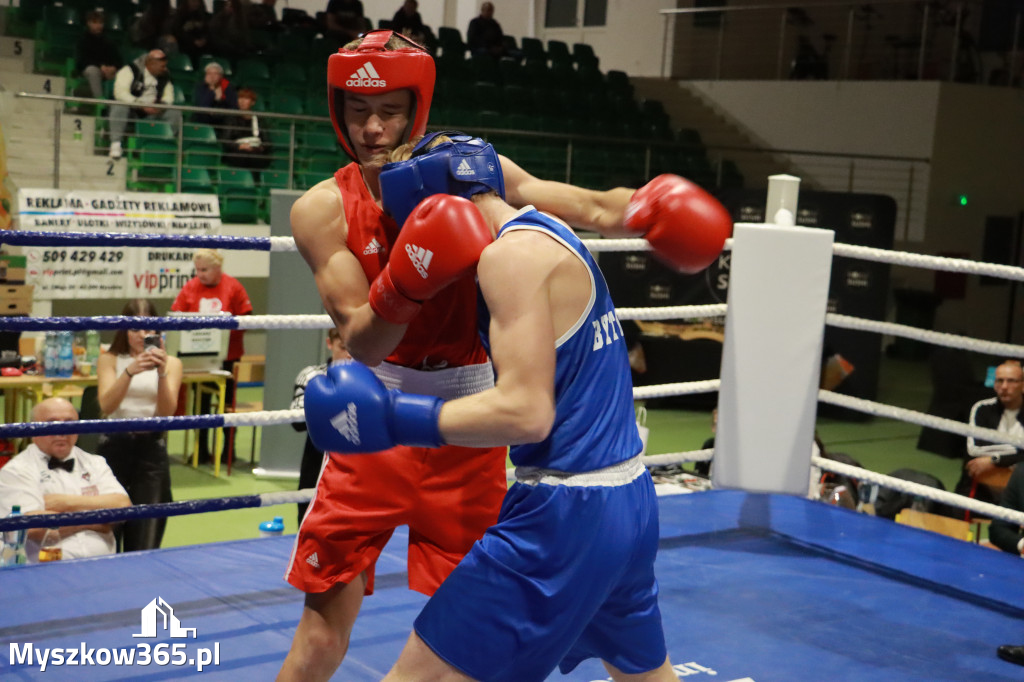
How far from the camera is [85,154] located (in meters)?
8.26

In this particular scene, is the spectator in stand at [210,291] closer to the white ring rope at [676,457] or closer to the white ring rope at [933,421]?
the white ring rope at [676,457]

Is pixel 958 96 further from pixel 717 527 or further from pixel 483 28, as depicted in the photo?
pixel 717 527

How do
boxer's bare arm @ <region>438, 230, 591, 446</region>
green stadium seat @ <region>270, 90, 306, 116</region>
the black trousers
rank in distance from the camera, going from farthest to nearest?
green stadium seat @ <region>270, 90, 306, 116</region>
the black trousers
boxer's bare arm @ <region>438, 230, 591, 446</region>

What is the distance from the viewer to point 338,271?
192 centimetres

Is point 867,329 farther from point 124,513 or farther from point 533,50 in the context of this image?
point 533,50

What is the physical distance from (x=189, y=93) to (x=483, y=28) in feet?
12.1

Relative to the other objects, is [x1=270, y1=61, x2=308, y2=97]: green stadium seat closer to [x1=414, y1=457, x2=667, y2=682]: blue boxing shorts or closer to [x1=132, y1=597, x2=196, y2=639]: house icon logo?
[x1=132, y1=597, x2=196, y2=639]: house icon logo

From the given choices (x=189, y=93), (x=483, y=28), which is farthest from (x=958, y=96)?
(x=189, y=93)

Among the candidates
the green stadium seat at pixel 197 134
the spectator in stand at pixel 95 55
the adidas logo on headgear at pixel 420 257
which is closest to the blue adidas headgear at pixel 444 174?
the adidas logo on headgear at pixel 420 257

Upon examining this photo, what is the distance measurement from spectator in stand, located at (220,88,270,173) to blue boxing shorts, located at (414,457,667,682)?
6.79m

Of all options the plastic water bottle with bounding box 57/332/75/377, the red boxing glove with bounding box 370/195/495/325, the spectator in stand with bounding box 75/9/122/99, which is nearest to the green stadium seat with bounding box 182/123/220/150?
the spectator in stand with bounding box 75/9/122/99

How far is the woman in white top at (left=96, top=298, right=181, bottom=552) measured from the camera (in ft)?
12.5

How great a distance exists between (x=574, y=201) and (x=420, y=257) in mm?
557

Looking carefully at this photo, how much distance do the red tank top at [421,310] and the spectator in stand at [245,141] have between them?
20.6 ft
